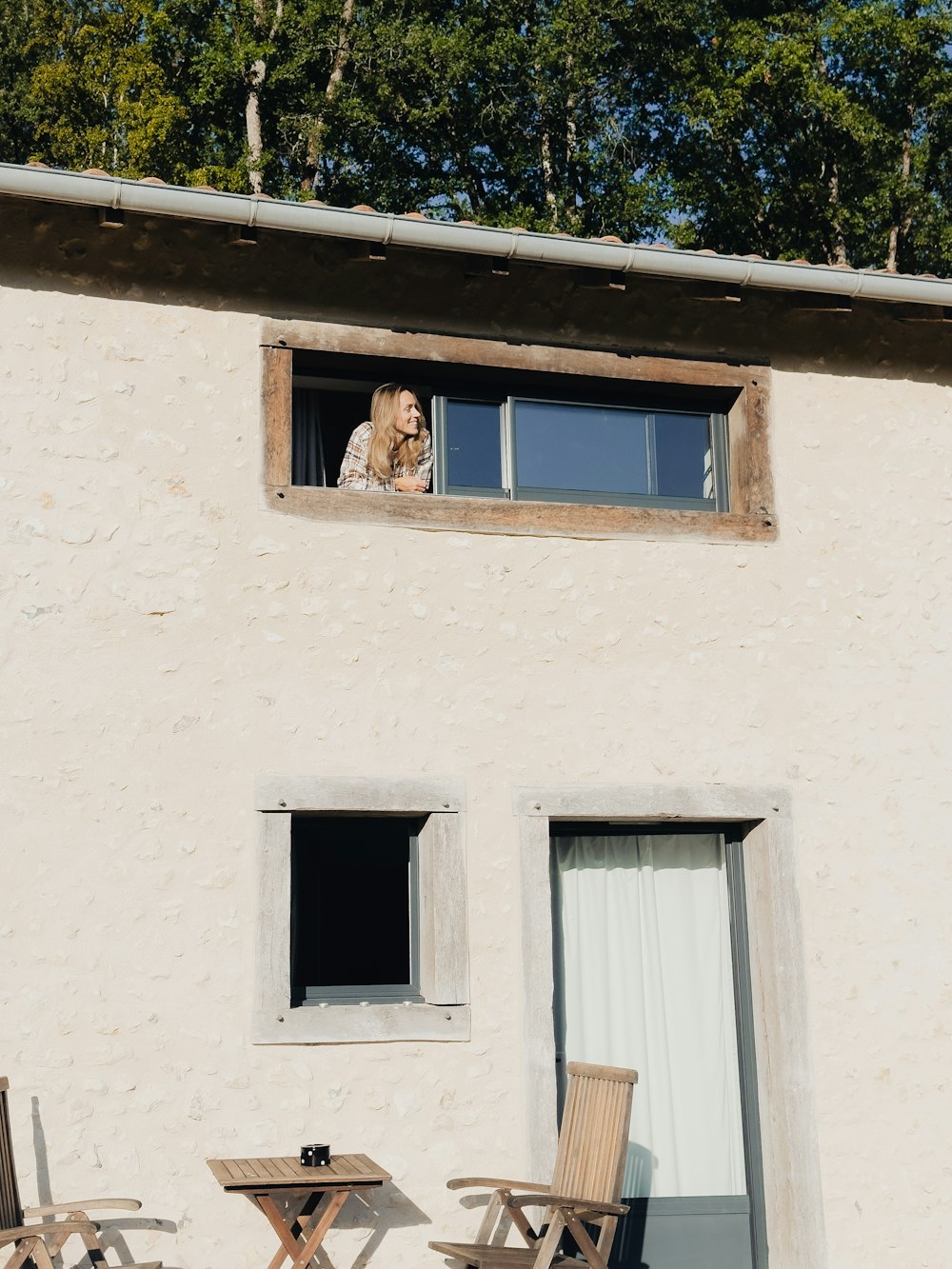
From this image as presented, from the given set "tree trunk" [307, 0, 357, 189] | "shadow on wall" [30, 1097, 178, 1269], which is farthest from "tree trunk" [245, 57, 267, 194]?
"shadow on wall" [30, 1097, 178, 1269]

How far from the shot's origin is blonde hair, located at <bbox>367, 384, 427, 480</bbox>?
6057 millimetres

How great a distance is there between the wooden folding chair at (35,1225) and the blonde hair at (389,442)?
9.44ft

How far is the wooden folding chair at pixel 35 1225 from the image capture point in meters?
4.41

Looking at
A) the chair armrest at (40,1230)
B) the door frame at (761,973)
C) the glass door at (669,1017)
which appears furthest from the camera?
the glass door at (669,1017)

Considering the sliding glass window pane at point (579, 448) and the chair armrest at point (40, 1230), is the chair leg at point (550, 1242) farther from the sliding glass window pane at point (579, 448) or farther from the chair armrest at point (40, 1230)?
the sliding glass window pane at point (579, 448)

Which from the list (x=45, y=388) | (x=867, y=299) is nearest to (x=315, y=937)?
(x=45, y=388)

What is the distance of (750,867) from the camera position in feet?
19.7

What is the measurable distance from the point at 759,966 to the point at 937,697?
1.46 m

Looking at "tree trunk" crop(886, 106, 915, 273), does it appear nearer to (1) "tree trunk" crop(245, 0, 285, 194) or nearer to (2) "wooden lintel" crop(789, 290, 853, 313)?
(1) "tree trunk" crop(245, 0, 285, 194)

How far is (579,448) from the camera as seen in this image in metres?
6.30

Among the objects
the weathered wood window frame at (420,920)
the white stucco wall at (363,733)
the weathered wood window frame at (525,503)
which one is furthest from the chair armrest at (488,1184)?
the weathered wood window frame at (525,503)

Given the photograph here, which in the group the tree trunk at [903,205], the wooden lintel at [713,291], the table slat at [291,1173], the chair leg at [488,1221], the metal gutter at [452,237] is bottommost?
the chair leg at [488,1221]

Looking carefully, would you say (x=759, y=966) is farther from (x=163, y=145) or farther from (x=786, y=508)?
(x=163, y=145)

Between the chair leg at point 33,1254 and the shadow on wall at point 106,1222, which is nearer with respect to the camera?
the chair leg at point 33,1254
